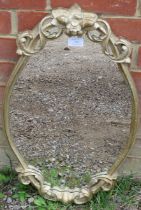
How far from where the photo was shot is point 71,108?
6.03ft

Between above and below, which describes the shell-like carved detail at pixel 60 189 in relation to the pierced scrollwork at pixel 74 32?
below

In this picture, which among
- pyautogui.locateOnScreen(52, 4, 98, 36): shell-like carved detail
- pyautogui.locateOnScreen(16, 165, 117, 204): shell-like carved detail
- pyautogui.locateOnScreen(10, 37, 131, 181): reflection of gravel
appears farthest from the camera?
pyautogui.locateOnScreen(16, 165, 117, 204): shell-like carved detail

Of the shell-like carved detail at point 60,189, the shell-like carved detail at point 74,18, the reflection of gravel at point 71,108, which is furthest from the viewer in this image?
the shell-like carved detail at point 60,189

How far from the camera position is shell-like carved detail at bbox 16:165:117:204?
1889mm

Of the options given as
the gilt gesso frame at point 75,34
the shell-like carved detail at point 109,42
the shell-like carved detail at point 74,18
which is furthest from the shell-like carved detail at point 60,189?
the shell-like carved detail at point 74,18

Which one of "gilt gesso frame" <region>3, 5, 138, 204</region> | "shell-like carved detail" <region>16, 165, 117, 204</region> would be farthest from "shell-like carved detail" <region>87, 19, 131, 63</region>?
"shell-like carved detail" <region>16, 165, 117, 204</region>

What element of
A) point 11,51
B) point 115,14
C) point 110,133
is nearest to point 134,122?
point 110,133

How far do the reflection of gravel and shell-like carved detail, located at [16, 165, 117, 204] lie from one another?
0.07 metres

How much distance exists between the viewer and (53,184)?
76.0 inches

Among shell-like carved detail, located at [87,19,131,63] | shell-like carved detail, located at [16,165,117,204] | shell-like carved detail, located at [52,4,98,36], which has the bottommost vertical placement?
shell-like carved detail, located at [16,165,117,204]

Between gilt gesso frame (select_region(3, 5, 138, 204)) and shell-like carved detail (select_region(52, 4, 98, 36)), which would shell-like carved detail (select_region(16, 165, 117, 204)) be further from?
shell-like carved detail (select_region(52, 4, 98, 36))

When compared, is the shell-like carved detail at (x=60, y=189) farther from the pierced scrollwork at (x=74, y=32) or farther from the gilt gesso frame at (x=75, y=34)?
the pierced scrollwork at (x=74, y=32)

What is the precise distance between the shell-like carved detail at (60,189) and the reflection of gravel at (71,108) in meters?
0.07

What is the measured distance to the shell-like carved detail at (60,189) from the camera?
6.20 feet
